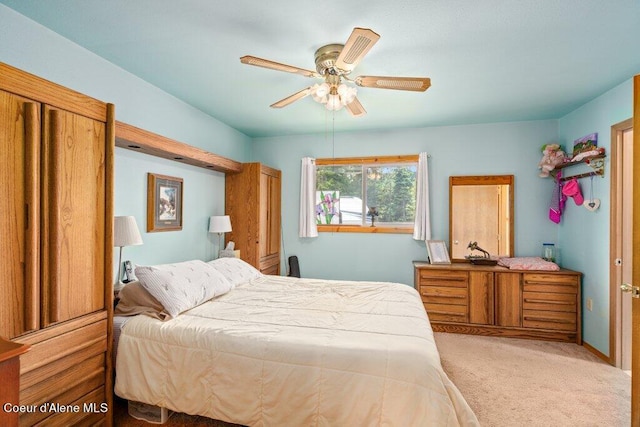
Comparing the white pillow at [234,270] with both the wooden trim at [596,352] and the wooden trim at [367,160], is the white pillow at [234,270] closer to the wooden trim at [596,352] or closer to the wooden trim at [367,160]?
the wooden trim at [367,160]

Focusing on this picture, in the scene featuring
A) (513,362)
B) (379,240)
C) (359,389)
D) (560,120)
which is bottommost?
(513,362)

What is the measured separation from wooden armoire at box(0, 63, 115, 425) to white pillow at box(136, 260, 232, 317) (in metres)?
0.31

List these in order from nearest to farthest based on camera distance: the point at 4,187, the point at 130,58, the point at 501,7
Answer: the point at 4,187, the point at 501,7, the point at 130,58

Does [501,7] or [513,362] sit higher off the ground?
[501,7]

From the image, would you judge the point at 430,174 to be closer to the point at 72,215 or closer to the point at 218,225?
the point at 218,225

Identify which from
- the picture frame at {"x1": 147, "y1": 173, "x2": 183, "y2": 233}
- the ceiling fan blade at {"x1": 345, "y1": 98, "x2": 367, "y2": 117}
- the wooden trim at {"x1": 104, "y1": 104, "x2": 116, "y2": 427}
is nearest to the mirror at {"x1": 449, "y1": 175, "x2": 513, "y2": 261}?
the ceiling fan blade at {"x1": 345, "y1": 98, "x2": 367, "y2": 117}

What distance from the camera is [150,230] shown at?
290 cm

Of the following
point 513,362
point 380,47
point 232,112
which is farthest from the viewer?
point 232,112

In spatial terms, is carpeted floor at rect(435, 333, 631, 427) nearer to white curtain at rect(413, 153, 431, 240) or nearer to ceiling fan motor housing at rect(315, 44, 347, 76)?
white curtain at rect(413, 153, 431, 240)

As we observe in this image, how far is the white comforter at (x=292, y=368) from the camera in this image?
59.5 inches

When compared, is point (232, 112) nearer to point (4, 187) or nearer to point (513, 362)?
point (4, 187)

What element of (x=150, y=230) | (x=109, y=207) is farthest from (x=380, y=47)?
(x=150, y=230)

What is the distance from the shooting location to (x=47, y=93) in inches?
59.6

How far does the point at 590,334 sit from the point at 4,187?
489 cm
